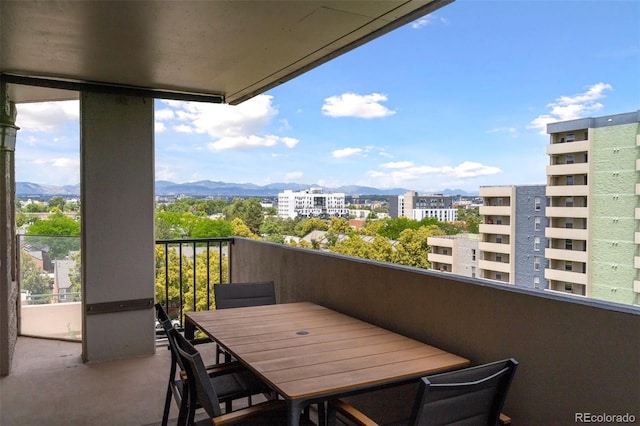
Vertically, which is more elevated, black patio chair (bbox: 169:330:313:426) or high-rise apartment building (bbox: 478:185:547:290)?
high-rise apartment building (bbox: 478:185:547:290)

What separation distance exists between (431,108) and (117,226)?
23203 mm

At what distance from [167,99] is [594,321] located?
395 cm

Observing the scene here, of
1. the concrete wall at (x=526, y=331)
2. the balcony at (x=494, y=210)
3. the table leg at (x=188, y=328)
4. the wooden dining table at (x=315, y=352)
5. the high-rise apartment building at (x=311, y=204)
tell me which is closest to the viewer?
the concrete wall at (x=526, y=331)

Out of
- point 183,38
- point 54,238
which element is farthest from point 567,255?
point 54,238

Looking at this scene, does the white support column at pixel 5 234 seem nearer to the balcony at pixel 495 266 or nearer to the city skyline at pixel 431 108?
the balcony at pixel 495 266

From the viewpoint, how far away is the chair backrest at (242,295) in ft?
10.8

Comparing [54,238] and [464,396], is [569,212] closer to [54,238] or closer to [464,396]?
[464,396]

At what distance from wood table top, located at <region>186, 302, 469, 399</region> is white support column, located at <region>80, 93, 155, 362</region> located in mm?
1581

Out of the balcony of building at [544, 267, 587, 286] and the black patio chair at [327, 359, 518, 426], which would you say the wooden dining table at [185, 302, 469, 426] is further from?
the balcony of building at [544, 267, 587, 286]

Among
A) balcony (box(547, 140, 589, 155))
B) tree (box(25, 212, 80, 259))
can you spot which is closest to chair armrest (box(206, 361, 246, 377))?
tree (box(25, 212, 80, 259))

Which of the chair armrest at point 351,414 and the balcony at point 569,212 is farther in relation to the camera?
the balcony at point 569,212

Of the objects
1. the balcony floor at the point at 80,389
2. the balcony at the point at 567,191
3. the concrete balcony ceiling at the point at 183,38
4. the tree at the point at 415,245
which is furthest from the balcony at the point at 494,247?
the balcony floor at the point at 80,389

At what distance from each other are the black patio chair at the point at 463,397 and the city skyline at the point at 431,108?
8.68 meters

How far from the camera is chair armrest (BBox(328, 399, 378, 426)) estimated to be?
1632mm
